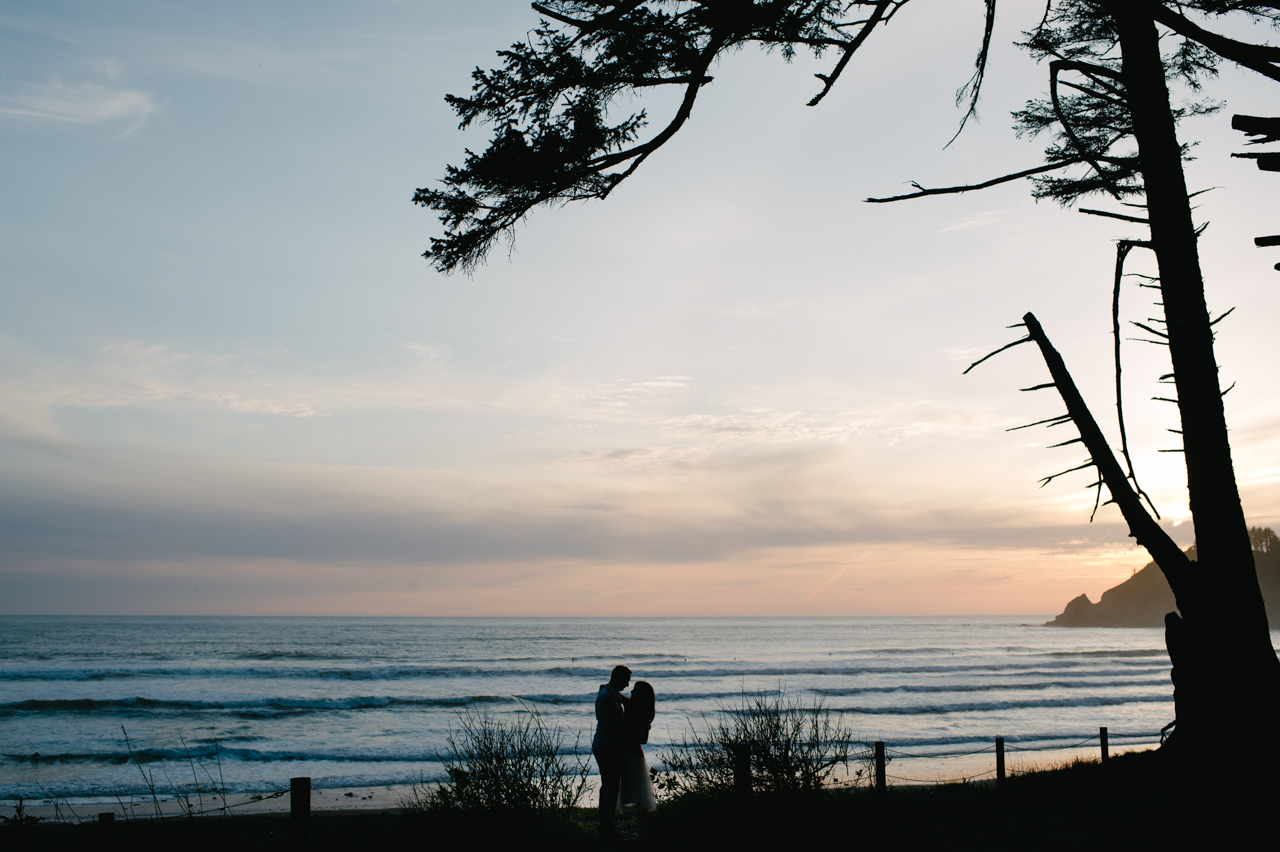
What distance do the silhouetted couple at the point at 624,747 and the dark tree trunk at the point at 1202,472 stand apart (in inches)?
204

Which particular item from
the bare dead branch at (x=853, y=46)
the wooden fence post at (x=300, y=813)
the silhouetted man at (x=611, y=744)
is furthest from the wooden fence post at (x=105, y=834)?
the bare dead branch at (x=853, y=46)

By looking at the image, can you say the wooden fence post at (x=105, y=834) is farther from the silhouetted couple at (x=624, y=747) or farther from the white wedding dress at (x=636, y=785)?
the white wedding dress at (x=636, y=785)

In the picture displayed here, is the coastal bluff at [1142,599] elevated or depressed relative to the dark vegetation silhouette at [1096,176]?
depressed

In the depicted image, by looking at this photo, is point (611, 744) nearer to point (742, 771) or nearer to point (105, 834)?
point (742, 771)

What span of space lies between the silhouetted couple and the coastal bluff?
497 feet

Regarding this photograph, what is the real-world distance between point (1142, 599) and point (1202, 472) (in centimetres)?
16123

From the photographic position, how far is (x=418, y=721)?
80.4 feet

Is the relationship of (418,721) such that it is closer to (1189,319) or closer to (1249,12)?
(1189,319)

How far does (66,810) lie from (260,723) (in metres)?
11.8

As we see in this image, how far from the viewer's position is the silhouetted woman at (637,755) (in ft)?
26.8

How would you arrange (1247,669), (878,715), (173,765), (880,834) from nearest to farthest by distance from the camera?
(1247,669)
(880,834)
(173,765)
(878,715)

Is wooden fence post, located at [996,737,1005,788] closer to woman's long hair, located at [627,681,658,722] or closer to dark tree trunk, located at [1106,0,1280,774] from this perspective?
dark tree trunk, located at [1106,0,1280,774]

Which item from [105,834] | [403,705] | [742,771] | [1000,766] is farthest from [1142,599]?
[105,834]

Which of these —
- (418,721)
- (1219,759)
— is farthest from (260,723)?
(1219,759)
